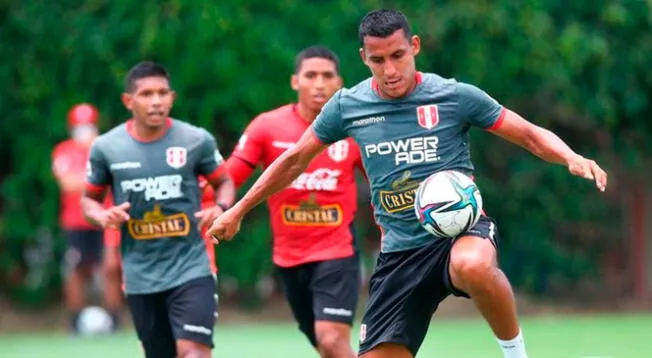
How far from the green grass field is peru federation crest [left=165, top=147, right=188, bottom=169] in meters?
3.64

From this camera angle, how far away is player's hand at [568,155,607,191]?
645 centimetres

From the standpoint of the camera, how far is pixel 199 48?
51.2 ft

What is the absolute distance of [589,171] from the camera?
257 inches

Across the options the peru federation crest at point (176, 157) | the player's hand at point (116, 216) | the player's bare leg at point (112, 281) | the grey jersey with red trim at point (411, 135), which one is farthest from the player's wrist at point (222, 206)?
the player's bare leg at point (112, 281)

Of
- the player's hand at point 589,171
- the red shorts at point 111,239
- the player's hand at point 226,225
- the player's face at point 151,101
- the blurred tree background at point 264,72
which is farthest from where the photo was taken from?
the blurred tree background at point 264,72

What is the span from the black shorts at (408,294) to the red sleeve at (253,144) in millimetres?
2385

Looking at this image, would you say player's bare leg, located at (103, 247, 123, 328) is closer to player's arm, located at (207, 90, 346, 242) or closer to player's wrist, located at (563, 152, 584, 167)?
player's arm, located at (207, 90, 346, 242)

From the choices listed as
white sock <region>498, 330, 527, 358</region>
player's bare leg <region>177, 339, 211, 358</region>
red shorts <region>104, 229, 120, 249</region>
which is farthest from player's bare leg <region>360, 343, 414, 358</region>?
red shorts <region>104, 229, 120, 249</region>

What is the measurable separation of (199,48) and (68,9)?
1.63 m

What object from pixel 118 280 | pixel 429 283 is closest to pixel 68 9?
pixel 118 280

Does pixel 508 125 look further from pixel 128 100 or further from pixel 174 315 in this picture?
pixel 128 100

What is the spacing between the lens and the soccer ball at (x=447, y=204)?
267 inches

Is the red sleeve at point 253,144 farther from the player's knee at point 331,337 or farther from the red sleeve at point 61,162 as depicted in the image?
the red sleeve at point 61,162

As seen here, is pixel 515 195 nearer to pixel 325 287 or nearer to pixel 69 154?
pixel 69 154
